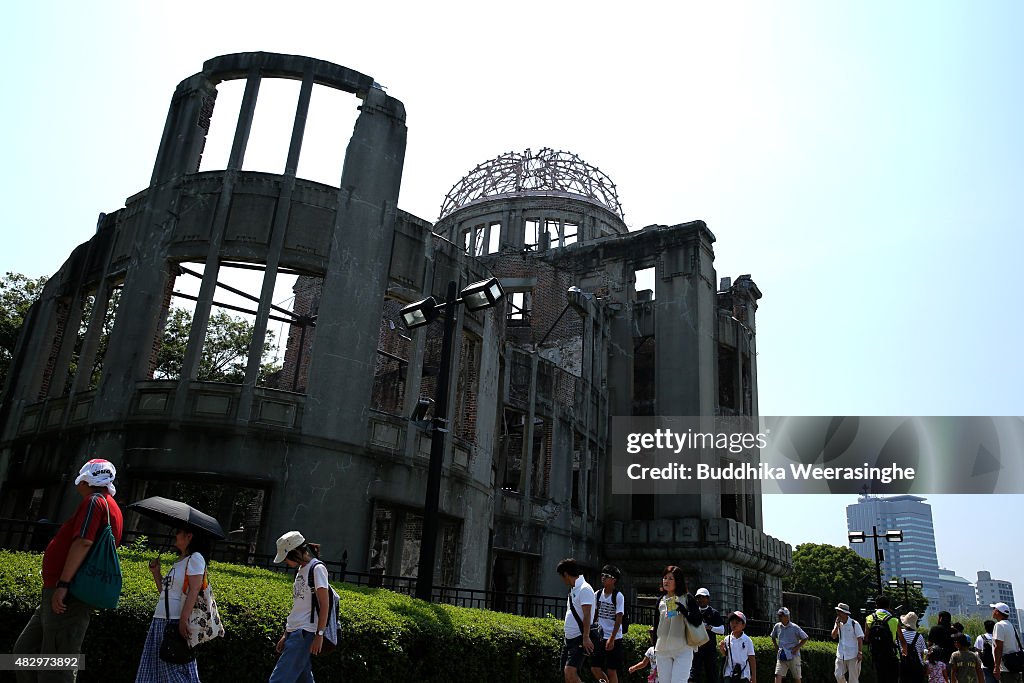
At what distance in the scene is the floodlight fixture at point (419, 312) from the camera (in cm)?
1251

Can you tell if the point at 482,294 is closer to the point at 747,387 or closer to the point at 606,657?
the point at 606,657

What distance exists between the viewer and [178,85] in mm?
19641

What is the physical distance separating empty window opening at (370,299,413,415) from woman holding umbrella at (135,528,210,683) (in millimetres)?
20419

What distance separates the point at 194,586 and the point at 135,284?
12943 millimetres

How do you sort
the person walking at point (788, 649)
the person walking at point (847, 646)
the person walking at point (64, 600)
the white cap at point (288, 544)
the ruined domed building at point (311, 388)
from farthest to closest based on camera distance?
the ruined domed building at point (311, 388), the person walking at point (788, 649), the person walking at point (847, 646), the white cap at point (288, 544), the person walking at point (64, 600)

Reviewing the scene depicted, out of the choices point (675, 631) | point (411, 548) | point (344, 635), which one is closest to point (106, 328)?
point (411, 548)

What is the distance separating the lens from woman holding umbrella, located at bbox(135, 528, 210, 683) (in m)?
5.85

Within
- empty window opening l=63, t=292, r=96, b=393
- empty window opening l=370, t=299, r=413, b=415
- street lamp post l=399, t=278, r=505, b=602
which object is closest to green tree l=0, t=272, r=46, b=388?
empty window opening l=63, t=292, r=96, b=393

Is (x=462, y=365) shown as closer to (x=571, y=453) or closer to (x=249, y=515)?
(x=571, y=453)

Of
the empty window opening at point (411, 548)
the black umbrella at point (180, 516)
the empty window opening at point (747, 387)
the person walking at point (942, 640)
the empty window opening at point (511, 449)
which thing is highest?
the empty window opening at point (747, 387)

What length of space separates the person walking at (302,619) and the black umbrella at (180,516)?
0.57m

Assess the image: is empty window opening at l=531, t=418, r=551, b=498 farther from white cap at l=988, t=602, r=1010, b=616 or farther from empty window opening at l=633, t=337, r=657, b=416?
white cap at l=988, t=602, r=1010, b=616

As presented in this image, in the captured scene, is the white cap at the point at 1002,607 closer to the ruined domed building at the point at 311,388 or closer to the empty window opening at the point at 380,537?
the ruined domed building at the point at 311,388

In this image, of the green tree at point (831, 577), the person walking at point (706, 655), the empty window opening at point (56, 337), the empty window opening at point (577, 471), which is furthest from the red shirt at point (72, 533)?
the green tree at point (831, 577)
